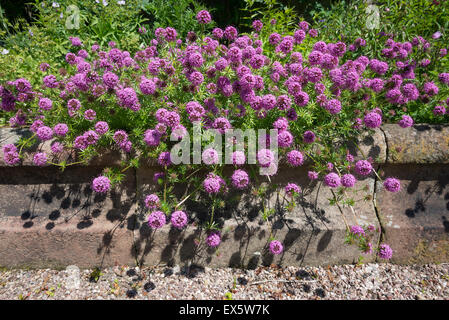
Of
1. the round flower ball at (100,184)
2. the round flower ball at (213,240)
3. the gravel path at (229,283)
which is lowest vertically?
the gravel path at (229,283)

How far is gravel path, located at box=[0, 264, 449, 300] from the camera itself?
86.6 inches

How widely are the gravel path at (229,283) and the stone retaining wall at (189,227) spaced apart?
3.5 inches

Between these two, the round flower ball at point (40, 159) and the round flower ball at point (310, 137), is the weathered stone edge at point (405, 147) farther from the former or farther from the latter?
the round flower ball at point (310, 137)

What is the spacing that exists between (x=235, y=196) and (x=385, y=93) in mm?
1711

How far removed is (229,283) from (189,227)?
611 millimetres

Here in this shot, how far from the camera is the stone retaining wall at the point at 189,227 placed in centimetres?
231

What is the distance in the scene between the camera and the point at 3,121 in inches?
112

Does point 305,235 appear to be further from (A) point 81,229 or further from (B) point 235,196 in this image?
(A) point 81,229

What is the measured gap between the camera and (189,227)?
2326mm

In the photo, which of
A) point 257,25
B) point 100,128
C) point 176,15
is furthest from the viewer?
point 176,15

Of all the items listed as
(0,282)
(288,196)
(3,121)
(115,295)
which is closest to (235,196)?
(288,196)

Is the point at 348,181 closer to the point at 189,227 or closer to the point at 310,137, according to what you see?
the point at 310,137

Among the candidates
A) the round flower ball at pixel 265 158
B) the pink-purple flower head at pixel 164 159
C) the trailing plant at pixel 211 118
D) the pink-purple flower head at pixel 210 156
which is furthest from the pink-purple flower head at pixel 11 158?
the round flower ball at pixel 265 158

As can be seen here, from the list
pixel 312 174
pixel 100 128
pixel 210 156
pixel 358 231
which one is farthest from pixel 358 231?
pixel 100 128
